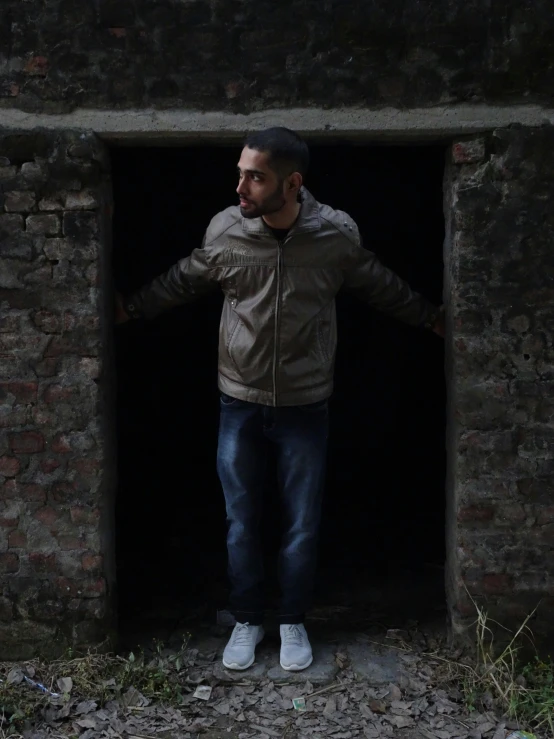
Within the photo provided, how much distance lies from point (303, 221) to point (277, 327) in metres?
0.43

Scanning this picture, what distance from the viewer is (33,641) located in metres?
3.59

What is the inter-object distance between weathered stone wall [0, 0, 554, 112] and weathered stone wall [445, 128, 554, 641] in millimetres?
297

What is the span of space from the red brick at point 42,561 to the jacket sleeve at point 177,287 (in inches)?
42.3

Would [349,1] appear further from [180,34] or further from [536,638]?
[536,638]

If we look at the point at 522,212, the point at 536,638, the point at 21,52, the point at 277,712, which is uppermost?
the point at 21,52

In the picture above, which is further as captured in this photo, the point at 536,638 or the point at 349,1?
the point at 536,638

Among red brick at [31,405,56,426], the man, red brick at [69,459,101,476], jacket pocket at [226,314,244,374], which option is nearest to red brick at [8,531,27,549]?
red brick at [69,459,101,476]

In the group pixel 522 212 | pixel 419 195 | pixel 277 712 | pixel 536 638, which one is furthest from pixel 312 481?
pixel 419 195

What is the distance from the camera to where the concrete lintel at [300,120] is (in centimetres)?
335

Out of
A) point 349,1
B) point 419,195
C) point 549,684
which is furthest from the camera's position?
point 419,195

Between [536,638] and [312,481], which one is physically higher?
[312,481]

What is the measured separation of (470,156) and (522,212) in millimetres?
306

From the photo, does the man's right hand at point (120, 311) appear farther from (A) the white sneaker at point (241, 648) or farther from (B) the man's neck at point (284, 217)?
(A) the white sneaker at point (241, 648)

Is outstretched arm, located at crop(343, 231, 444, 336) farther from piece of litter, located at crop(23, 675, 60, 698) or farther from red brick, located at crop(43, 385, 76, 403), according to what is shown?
piece of litter, located at crop(23, 675, 60, 698)
